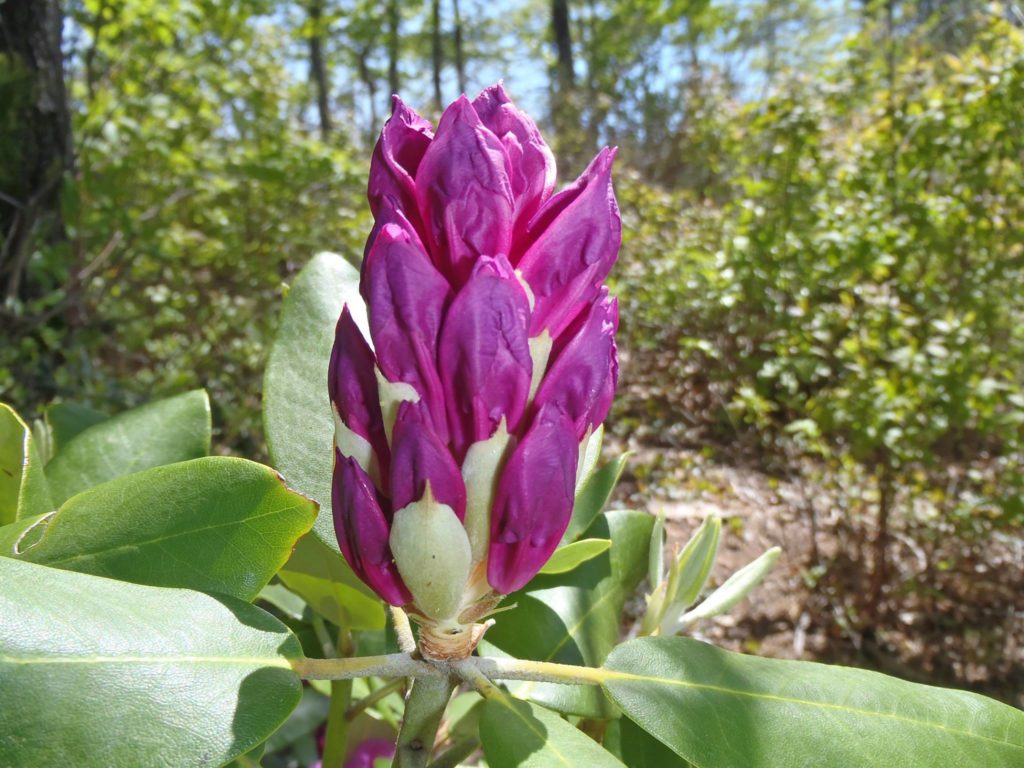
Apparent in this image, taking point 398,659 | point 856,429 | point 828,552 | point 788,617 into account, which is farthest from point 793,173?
point 398,659

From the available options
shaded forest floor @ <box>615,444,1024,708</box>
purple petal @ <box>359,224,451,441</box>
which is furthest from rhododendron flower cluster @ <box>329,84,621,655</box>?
shaded forest floor @ <box>615,444,1024,708</box>

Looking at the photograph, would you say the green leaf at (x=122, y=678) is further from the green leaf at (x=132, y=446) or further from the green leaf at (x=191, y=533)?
the green leaf at (x=132, y=446)

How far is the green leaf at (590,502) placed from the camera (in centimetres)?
93

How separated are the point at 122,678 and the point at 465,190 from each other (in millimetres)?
434

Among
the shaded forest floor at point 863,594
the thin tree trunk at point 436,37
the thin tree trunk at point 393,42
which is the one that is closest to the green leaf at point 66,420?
the shaded forest floor at point 863,594

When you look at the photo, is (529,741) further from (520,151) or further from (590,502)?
(520,151)

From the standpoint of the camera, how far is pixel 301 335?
2.93 feet

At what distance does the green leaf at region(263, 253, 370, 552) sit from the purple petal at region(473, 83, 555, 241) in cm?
21

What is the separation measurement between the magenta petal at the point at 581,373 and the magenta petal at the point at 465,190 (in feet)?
0.32

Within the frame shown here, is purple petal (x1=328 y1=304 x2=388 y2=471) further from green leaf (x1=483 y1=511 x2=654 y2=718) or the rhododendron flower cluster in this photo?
green leaf (x1=483 y1=511 x2=654 y2=718)

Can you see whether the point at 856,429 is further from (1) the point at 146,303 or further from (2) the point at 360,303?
(1) the point at 146,303

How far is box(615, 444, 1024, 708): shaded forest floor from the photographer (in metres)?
3.26

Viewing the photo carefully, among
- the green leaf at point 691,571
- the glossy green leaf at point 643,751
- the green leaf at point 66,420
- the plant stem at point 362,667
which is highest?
the green leaf at point 66,420

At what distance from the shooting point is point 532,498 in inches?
24.7
